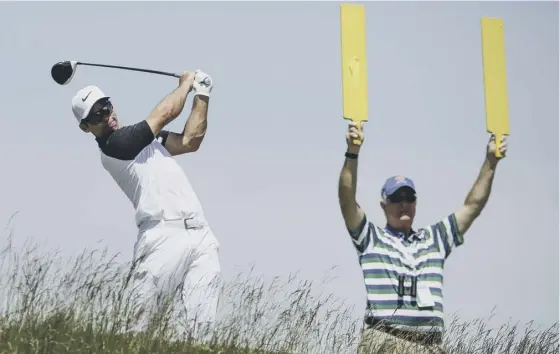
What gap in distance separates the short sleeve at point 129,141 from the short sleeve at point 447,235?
87.1 inches

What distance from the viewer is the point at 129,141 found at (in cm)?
845

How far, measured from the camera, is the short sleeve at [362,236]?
738cm

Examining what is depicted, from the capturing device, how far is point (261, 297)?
338 inches

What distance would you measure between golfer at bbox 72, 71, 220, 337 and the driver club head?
104cm

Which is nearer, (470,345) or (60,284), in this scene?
(60,284)

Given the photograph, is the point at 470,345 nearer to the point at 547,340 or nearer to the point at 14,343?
the point at 547,340

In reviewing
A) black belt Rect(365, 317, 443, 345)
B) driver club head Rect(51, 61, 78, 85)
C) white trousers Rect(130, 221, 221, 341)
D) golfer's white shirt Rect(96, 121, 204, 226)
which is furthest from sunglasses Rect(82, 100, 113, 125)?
black belt Rect(365, 317, 443, 345)

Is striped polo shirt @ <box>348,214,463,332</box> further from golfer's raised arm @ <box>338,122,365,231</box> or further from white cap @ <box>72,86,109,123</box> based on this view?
white cap @ <box>72,86,109,123</box>

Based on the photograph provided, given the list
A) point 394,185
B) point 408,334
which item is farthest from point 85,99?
point 408,334

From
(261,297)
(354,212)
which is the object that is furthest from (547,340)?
(354,212)

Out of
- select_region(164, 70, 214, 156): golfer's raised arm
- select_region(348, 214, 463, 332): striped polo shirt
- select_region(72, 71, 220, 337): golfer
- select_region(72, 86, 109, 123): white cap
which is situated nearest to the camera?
select_region(348, 214, 463, 332): striped polo shirt

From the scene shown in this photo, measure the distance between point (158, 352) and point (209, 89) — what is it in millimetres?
2211

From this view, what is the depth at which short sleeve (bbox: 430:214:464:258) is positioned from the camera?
7629 millimetres

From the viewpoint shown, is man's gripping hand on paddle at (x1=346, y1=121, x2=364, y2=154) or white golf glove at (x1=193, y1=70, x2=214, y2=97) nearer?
man's gripping hand on paddle at (x1=346, y1=121, x2=364, y2=154)
